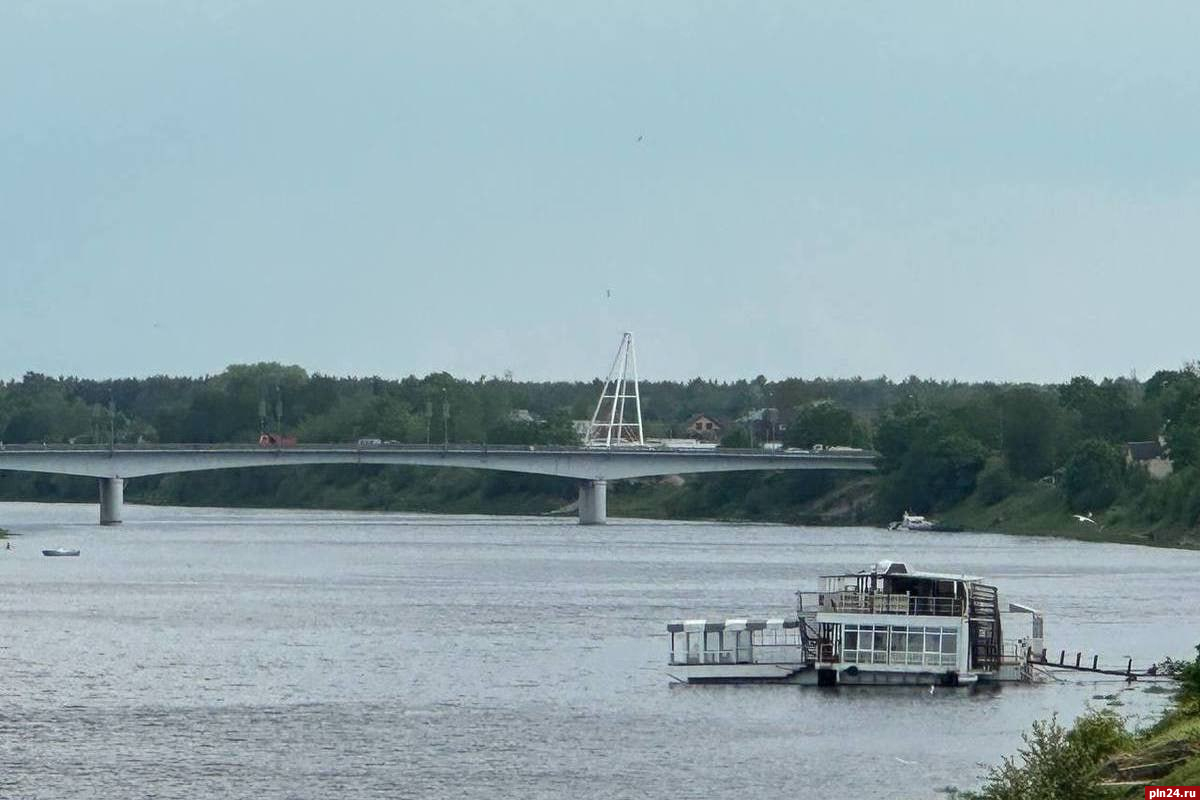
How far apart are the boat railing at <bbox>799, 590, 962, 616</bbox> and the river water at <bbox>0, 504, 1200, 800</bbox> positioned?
2920mm

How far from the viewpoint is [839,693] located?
2945 inches

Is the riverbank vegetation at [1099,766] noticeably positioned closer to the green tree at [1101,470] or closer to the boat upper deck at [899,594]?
the boat upper deck at [899,594]

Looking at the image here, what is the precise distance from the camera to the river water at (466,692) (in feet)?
191

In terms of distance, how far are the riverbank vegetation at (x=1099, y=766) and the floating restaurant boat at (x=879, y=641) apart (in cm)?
2407

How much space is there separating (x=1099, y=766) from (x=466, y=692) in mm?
31137

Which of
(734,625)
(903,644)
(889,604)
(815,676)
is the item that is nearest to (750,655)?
(734,625)

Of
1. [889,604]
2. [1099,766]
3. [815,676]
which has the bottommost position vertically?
[815,676]

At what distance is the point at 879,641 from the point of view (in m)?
76.8

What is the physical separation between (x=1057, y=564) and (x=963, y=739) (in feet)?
288

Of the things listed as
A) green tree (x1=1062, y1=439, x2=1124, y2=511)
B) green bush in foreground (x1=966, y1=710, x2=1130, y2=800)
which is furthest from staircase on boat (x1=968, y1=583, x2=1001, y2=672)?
green tree (x1=1062, y1=439, x2=1124, y2=511)

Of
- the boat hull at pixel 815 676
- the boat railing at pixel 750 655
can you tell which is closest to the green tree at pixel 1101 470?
the boat railing at pixel 750 655

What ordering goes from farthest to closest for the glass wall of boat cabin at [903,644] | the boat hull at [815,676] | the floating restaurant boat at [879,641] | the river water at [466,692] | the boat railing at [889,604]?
1. the boat railing at [889,604]
2. the glass wall of boat cabin at [903,644]
3. the floating restaurant boat at [879,641]
4. the boat hull at [815,676]
5. the river water at [466,692]

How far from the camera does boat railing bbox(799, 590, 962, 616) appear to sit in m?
77.1

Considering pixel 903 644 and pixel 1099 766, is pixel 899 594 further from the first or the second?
pixel 1099 766
